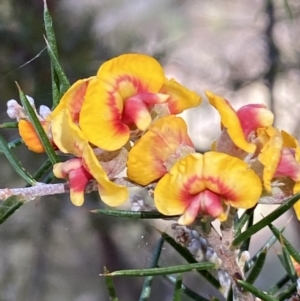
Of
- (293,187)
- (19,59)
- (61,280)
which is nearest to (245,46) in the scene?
(19,59)

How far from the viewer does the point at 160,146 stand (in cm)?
21

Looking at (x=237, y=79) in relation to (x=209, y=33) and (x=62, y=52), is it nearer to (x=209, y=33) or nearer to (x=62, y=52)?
(x=209, y=33)

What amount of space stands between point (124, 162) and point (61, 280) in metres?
0.60

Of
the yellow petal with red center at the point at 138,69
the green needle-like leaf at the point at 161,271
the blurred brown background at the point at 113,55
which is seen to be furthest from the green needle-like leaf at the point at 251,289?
the blurred brown background at the point at 113,55

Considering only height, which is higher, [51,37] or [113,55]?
[51,37]

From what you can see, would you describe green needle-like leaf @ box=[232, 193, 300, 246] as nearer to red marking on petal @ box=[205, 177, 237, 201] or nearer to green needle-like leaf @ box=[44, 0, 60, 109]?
red marking on petal @ box=[205, 177, 237, 201]

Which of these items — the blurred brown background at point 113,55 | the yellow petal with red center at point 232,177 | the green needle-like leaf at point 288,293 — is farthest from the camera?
the blurred brown background at point 113,55

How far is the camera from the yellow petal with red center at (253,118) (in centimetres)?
22

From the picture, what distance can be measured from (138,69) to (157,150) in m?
0.04

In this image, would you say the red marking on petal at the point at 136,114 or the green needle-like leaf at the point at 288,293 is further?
the green needle-like leaf at the point at 288,293

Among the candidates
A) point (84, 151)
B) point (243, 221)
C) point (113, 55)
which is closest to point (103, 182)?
point (84, 151)

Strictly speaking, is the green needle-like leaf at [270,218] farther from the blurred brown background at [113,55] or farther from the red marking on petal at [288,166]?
the blurred brown background at [113,55]

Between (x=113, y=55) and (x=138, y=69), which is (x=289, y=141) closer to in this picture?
(x=138, y=69)

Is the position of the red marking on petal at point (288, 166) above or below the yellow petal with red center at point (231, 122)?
below
